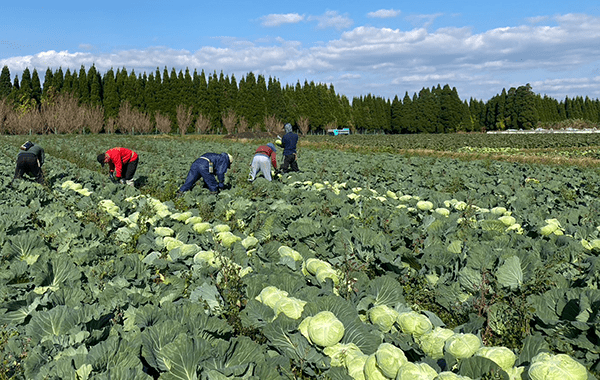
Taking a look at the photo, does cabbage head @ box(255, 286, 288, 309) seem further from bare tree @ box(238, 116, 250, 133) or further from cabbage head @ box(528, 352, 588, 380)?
bare tree @ box(238, 116, 250, 133)

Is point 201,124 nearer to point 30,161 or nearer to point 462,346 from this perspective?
point 30,161

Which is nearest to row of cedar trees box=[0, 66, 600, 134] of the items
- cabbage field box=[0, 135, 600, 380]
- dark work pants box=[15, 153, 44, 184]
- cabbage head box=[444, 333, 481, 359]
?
dark work pants box=[15, 153, 44, 184]

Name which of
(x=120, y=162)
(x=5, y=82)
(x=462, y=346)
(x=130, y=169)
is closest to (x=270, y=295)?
(x=462, y=346)

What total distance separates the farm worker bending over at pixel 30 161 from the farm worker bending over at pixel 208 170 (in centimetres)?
373

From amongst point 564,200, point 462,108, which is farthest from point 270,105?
point 564,200

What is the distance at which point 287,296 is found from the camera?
10.7 ft

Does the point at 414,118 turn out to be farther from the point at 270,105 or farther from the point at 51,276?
the point at 51,276

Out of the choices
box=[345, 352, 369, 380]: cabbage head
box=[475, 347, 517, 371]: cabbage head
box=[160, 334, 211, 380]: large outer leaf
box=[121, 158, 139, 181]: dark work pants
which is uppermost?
box=[121, 158, 139, 181]: dark work pants

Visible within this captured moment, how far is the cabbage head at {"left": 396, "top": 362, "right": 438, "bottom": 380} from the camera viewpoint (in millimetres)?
2299

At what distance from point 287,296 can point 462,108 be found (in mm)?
74301

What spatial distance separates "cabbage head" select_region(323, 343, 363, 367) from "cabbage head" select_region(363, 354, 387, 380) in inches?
5.7

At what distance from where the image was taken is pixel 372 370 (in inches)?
96.7

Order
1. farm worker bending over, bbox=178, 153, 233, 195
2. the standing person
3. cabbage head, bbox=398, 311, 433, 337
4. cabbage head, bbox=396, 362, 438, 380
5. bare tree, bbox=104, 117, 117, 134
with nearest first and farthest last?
cabbage head, bbox=396, 362, 438, 380 < cabbage head, bbox=398, 311, 433, 337 < farm worker bending over, bbox=178, 153, 233, 195 < the standing person < bare tree, bbox=104, 117, 117, 134

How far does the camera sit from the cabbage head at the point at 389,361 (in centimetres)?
239
